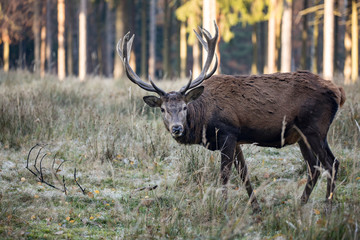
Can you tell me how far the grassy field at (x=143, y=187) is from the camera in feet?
13.4

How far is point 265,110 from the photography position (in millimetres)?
5445

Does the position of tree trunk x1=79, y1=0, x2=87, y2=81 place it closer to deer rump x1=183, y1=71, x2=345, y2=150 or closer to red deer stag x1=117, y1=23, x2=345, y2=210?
red deer stag x1=117, y1=23, x2=345, y2=210

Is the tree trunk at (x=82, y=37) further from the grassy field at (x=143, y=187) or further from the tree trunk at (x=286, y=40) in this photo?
the grassy field at (x=143, y=187)

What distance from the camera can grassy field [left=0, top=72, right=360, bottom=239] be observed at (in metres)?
4.10

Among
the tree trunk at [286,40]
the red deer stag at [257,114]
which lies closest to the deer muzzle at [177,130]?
the red deer stag at [257,114]

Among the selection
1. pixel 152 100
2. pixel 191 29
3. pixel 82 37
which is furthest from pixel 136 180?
pixel 82 37

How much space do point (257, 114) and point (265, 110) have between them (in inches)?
4.2

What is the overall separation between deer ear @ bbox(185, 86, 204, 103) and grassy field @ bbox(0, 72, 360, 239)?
81cm

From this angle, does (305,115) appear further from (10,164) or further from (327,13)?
(327,13)

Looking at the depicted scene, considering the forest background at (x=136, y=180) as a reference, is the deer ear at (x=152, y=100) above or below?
above

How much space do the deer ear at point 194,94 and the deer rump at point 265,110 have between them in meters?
0.08

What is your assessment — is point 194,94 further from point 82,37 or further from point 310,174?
point 82,37

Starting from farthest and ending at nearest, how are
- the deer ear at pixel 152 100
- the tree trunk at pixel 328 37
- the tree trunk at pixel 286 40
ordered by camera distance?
the tree trunk at pixel 286 40
the tree trunk at pixel 328 37
the deer ear at pixel 152 100

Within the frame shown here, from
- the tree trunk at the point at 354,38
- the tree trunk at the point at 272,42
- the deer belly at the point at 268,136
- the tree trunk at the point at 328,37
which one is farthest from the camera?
the tree trunk at the point at 354,38
